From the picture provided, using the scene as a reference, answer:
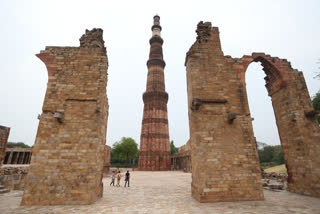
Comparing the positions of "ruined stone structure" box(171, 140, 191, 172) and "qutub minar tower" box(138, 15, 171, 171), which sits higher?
"qutub minar tower" box(138, 15, 171, 171)

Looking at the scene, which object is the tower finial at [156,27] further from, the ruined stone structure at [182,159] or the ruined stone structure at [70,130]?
the ruined stone structure at [70,130]

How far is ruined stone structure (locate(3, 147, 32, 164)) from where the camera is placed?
24141 mm

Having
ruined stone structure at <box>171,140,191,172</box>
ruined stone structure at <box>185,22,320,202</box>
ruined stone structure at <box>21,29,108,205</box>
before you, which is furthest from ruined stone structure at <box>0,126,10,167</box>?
ruined stone structure at <box>171,140,191,172</box>

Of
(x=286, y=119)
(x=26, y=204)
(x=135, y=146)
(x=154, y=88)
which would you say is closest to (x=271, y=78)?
(x=286, y=119)

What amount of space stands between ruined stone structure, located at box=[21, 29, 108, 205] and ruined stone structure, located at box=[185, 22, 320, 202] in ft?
13.2

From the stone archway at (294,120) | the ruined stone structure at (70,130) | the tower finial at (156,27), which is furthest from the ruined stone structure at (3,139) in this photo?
the tower finial at (156,27)

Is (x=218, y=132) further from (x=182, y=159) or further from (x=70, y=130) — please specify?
(x=182, y=159)

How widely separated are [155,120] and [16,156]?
2255 centimetres

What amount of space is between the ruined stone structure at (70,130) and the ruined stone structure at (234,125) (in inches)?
158

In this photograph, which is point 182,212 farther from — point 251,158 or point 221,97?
point 221,97

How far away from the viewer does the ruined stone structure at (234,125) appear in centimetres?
611

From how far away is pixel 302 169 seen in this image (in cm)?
722

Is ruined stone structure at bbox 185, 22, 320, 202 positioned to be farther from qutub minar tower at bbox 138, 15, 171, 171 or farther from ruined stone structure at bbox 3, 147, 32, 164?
ruined stone structure at bbox 3, 147, 32, 164

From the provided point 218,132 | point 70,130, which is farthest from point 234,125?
point 70,130
